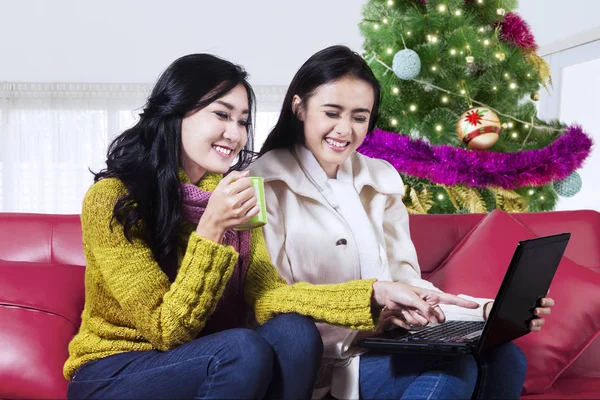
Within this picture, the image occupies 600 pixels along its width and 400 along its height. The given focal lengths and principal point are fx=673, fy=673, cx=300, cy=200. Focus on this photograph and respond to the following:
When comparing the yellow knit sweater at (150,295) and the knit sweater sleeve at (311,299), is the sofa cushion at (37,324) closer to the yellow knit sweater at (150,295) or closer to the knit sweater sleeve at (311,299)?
the yellow knit sweater at (150,295)

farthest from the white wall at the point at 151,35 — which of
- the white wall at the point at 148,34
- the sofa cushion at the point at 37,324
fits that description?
the sofa cushion at the point at 37,324

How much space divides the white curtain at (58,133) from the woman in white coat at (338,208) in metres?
3.23

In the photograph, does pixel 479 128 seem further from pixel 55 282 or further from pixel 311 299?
pixel 55 282

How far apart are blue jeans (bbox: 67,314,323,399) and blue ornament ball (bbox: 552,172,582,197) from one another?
6.87ft

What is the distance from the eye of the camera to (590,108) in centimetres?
388

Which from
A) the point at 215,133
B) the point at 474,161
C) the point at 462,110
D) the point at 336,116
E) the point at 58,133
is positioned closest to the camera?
the point at 215,133

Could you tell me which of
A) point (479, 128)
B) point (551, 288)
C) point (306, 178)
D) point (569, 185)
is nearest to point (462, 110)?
point (479, 128)

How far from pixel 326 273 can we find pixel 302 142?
1.14ft

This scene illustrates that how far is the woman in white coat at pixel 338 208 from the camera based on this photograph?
59.0 inches

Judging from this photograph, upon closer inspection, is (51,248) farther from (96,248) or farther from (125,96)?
(125,96)

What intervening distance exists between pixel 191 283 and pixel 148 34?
155 inches

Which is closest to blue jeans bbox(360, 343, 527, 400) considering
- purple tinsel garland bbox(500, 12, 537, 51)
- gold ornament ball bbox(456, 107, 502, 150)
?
gold ornament ball bbox(456, 107, 502, 150)

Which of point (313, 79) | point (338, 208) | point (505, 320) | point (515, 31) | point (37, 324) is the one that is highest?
point (515, 31)

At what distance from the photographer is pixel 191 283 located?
47.9 inches
